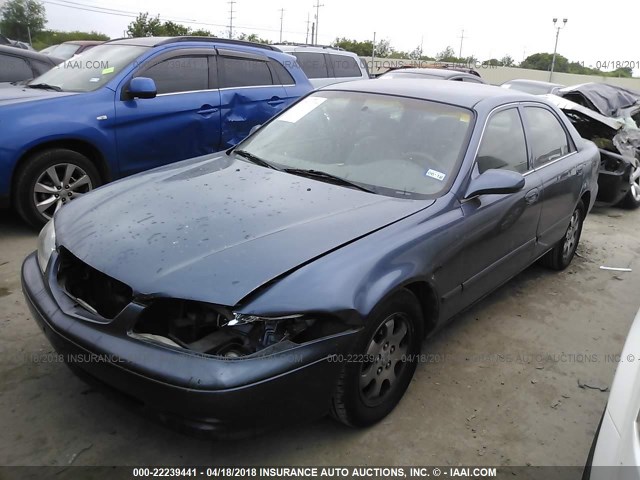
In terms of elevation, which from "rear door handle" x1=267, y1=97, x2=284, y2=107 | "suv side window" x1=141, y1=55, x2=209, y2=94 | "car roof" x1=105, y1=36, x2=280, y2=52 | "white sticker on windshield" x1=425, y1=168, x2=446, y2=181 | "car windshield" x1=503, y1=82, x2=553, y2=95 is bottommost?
"white sticker on windshield" x1=425, y1=168, x2=446, y2=181

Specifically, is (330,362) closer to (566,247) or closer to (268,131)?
(268,131)

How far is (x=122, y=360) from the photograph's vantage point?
2.09 meters

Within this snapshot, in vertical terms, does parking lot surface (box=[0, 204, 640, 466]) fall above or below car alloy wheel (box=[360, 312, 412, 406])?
below

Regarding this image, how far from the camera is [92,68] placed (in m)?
5.42

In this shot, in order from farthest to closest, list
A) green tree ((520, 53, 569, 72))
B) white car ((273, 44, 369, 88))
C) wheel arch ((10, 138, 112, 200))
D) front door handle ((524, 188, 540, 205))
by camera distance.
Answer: green tree ((520, 53, 569, 72)), white car ((273, 44, 369, 88)), wheel arch ((10, 138, 112, 200)), front door handle ((524, 188, 540, 205))

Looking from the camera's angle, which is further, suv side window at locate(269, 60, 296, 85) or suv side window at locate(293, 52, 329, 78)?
suv side window at locate(293, 52, 329, 78)

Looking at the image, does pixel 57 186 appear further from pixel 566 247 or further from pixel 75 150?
pixel 566 247

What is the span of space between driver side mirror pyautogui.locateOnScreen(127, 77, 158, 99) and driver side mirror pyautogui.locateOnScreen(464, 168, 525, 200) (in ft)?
10.7

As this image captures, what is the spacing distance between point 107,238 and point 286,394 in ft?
3.56

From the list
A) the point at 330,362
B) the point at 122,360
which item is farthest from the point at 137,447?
the point at 330,362

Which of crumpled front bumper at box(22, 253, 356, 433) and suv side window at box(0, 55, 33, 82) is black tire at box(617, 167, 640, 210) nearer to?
crumpled front bumper at box(22, 253, 356, 433)

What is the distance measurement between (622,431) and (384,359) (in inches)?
45.9

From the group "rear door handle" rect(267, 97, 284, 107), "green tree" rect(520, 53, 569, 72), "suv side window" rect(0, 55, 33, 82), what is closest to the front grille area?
"rear door handle" rect(267, 97, 284, 107)

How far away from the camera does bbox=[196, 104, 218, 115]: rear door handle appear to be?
222 inches
